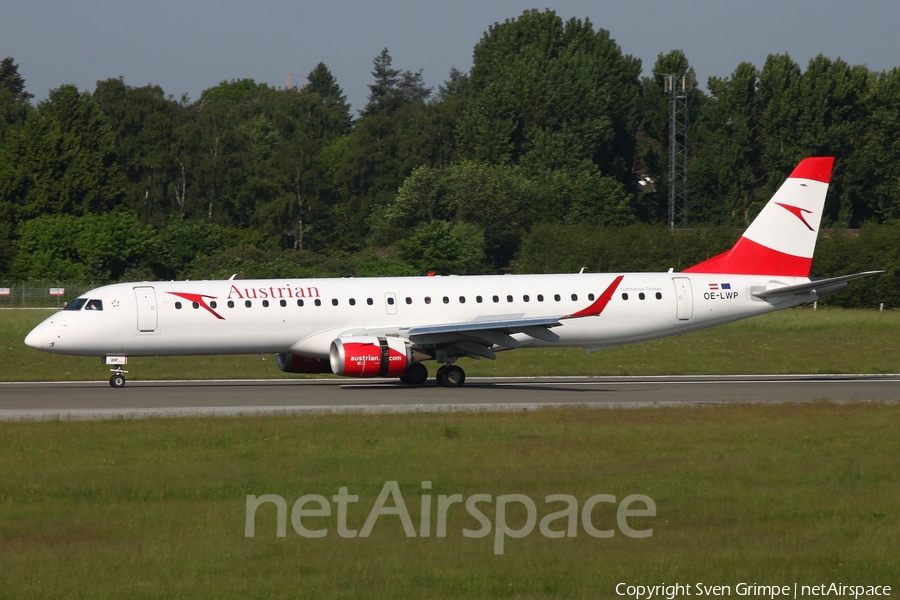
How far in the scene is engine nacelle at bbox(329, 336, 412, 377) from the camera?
27.8 m

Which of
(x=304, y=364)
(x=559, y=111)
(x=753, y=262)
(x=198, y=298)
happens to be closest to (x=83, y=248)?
(x=559, y=111)

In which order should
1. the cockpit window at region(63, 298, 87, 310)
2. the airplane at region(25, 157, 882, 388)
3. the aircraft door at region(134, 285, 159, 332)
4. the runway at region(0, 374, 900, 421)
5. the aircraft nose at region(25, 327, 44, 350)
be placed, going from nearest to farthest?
the runway at region(0, 374, 900, 421) < the aircraft nose at region(25, 327, 44, 350) < the airplane at region(25, 157, 882, 388) < the aircraft door at region(134, 285, 159, 332) < the cockpit window at region(63, 298, 87, 310)

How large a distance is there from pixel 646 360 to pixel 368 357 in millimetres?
13189

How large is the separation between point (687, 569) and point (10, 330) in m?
42.9

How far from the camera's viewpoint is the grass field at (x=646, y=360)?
35.0 m

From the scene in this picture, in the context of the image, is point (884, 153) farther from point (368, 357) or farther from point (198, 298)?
point (198, 298)

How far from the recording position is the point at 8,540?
39.5 ft

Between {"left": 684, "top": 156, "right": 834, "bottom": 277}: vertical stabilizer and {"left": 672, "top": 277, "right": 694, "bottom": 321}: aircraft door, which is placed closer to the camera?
{"left": 672, "top": 277, "right": 694, "bottom": 321}: aircraft door

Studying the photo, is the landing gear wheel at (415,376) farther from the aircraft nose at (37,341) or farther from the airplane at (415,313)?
the aircraft nose at (37,341)

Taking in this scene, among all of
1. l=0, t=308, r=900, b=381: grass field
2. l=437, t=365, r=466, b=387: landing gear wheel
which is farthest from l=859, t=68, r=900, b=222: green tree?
l=437, t=365, r=466, b=387: landing gear wheel

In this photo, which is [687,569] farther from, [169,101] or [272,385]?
[169,101]

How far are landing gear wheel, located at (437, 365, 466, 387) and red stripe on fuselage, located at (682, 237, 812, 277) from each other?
7.57m

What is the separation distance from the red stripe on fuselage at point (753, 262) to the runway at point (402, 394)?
306cm

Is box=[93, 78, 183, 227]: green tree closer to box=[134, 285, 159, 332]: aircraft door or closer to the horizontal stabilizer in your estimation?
box=[134, 285, 159, 332]: aircraft door
